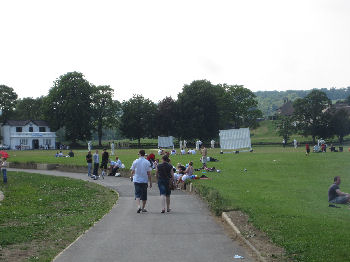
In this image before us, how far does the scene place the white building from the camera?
3949 inches

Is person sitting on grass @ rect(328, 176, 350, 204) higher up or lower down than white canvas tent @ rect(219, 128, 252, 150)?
lower down

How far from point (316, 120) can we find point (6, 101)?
70190 millimetres

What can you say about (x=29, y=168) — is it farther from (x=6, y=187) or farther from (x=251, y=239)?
(x=251, y=239)

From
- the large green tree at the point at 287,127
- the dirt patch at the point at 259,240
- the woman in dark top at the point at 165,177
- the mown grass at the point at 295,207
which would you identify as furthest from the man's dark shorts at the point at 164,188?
the large green tree at the point at 287,127

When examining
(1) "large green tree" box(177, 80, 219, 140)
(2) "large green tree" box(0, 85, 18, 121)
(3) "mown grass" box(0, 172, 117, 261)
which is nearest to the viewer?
(3) "mown grass" box(0, 172, 117, 261)

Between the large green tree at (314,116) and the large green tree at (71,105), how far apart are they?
141 ft

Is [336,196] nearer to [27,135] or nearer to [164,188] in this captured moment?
[164,188]

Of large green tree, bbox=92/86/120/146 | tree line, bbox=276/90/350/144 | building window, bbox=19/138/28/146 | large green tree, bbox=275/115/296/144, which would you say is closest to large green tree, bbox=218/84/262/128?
tree line, bbox=276/90/350/144

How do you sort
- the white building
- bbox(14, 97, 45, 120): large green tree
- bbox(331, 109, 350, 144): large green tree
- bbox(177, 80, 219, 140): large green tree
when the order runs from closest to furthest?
bbox(331, 109, 350, 144): large green tree, bbox(177, 80, 219, 140): large green tree, the white building, bbox(14, 97, 45, 120): large green tree

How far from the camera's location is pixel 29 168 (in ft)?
136

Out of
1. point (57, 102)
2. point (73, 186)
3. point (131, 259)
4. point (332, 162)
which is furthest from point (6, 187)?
point (57, 102)

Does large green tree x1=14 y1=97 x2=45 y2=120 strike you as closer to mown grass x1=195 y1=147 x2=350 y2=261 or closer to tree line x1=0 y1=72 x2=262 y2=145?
tree line x1=0 y1=72 x2=262 y2=145

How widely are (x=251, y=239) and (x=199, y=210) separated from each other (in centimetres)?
576

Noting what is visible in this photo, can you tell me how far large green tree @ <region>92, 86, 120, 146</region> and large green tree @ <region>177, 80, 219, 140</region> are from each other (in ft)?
58.4
